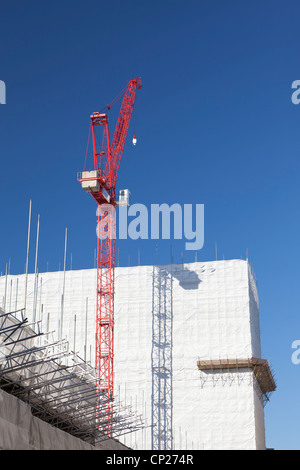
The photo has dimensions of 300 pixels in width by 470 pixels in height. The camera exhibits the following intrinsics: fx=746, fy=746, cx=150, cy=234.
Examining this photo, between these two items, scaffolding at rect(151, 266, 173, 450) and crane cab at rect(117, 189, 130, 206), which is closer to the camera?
scaffolding at rect(151, 266, 173, 450)

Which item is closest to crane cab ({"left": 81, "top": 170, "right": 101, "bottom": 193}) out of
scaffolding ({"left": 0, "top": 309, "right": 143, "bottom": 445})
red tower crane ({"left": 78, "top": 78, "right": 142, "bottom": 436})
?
red tower crane ({"left": 78, "top": 78, "right": 142, "bottom": 436})

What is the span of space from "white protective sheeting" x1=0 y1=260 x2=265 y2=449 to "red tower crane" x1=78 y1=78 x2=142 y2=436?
6.43 feet

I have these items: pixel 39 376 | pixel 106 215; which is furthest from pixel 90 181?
pixel 39 376

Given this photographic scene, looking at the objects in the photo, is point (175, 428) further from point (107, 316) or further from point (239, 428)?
point (107, 316)

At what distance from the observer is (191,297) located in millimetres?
89000

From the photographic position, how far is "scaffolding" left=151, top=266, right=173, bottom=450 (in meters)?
83.8

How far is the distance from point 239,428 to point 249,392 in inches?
164

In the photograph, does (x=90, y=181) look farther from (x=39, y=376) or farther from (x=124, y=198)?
(x=39, y=376)

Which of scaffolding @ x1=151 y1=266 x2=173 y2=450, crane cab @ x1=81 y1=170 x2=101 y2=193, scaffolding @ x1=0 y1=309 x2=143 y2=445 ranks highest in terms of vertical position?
crane cab @ x1=81 y1=170 x2=101 y2=193

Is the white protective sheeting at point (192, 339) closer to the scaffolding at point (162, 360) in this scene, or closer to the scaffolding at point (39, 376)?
the scaffolding at point (162, 360)

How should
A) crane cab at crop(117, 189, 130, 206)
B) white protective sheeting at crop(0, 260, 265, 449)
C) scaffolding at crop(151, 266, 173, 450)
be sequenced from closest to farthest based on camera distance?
white protective sheeting at crop(0, 260, 265, 449)
scaffolding at crop(151, 266, 173, 450)
crane cab at crop(117, 189, 130, 206)

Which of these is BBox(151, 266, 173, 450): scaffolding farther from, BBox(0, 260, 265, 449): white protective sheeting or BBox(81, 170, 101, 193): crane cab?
BBox(81, 170, 101, 193): crane cab

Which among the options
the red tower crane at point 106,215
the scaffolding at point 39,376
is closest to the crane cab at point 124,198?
the red tower crane at point 106,215

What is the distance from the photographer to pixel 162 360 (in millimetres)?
86812
